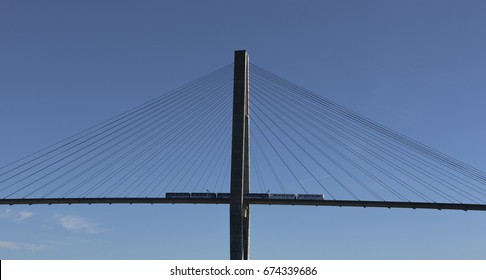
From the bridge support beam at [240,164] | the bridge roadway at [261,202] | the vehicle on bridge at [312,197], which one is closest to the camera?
the bridge support beam at [240,164]

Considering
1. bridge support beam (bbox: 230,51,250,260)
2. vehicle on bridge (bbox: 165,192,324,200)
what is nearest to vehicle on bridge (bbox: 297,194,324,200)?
vehicle on bridge (bbox: 165,192,324,200)

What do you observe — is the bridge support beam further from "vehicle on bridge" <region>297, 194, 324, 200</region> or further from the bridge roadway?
"vehicle on bridge" <region>297, 194, 324, 200</region>

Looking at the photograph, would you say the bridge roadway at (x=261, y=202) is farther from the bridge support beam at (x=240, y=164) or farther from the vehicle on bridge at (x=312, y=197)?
the bridge support beam at (x=240, y=164)

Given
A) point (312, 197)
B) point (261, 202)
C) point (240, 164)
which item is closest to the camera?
point (240, 164)

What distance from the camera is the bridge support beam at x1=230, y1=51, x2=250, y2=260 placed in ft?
188

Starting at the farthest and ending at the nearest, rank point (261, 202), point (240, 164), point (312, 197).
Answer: point (312, 197) → point (261, 202) → point (240, 164)

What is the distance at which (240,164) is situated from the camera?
2319 inches

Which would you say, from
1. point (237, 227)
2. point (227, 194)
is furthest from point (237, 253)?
point (227, 194)

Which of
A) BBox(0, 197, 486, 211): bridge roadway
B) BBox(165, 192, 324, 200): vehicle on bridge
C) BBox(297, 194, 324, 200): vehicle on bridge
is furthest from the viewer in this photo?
BBox(297, 194, 324, 200): vehicle on bridge

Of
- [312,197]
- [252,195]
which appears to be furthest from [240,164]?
[312,197]

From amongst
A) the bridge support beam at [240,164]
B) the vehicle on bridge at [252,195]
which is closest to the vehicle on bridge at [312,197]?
the vehicle on bridge at [252,195]

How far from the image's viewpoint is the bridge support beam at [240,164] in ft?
188

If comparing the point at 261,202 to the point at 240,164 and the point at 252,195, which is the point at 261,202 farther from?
the point at 240,164
